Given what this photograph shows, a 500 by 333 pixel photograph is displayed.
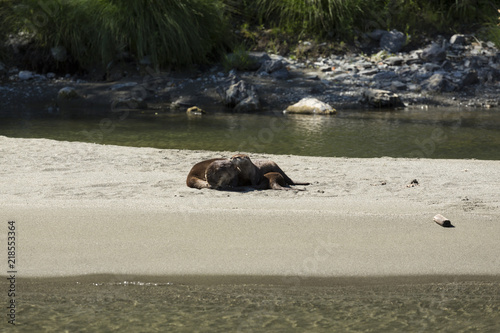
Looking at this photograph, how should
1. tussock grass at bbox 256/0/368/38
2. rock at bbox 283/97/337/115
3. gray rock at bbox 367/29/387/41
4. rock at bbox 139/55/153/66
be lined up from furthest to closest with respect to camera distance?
gray rock at bbox 367/29/387/41
tussock grass at bbox 256/0/368/38
rock at bbox 139/55/153/66
rock at bbox 283/97/337/115

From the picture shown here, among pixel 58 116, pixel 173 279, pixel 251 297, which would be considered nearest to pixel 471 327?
pixel 251 297

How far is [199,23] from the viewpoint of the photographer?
15633 mm

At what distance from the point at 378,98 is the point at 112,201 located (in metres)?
9.26

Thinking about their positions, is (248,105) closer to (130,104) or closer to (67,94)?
(130,104)

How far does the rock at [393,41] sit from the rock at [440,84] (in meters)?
1.84

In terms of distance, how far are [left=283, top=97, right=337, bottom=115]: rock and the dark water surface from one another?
299mm

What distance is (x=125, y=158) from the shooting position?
778 centimetres

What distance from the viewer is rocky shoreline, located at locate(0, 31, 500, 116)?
13867 mm

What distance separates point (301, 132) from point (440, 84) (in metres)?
5.34

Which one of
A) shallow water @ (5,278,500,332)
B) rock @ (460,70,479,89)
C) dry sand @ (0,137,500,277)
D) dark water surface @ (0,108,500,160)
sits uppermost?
rock @ (460,70,479,89)

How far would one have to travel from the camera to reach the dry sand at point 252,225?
14.0 feet

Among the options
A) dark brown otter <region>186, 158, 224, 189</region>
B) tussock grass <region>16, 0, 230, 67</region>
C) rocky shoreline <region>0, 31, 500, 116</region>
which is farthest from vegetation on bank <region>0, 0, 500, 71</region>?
dark brown otter <region>186, 158, 224, 189</region>

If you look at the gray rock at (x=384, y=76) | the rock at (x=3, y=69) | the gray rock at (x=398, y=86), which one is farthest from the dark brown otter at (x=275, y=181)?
the rock at (x=3, y=69)

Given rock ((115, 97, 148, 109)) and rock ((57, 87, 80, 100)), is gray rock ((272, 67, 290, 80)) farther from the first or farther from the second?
rock ((57, 87, 80, 100))
